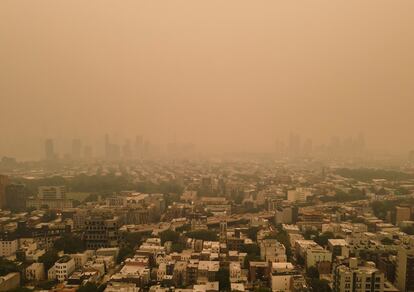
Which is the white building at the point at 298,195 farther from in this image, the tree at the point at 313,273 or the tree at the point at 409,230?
the tree at the point at 313,273

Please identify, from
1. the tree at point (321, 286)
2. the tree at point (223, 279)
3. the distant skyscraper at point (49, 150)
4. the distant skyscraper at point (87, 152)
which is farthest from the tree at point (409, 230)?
the distant skyscraper at point (87, 152)

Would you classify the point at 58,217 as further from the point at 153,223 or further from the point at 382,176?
the point at 382,176

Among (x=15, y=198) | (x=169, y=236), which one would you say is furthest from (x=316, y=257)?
(x=15, y=198)

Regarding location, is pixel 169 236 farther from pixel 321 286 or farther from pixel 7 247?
pixel 321 286

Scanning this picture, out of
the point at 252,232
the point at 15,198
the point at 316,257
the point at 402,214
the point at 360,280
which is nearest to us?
the point at 360,280

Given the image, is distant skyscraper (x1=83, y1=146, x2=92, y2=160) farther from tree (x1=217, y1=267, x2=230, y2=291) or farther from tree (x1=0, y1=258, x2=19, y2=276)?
tree (x1=217, y1=267, x2=230, y2=291)
